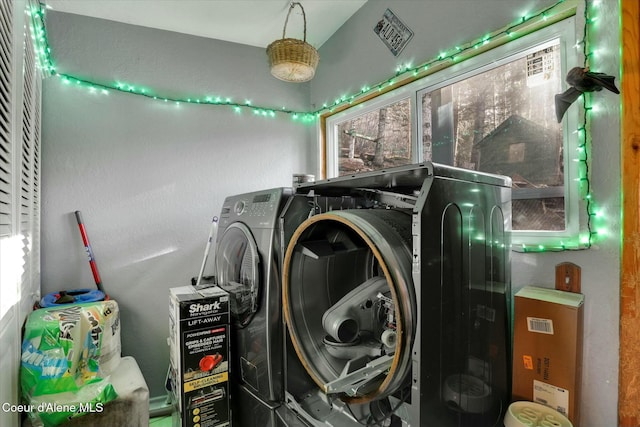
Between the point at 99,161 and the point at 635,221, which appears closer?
the point at 635,221

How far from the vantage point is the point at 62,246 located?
7.60 feet

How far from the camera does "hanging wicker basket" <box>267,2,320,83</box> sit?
221 cm

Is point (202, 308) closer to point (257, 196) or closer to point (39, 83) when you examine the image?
point (257, 196)

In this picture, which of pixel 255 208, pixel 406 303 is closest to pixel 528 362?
pixel 406 303

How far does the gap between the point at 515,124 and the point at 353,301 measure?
1238mm

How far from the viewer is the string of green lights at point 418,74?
1.26m

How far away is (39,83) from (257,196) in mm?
1755

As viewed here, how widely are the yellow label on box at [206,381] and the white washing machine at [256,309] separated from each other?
0.10 m

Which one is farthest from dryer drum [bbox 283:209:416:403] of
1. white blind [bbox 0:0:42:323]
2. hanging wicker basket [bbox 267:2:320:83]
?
hanging wicker basket [bbox 267:2:320:83]

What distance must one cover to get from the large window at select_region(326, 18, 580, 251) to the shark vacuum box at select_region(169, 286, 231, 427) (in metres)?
1.61

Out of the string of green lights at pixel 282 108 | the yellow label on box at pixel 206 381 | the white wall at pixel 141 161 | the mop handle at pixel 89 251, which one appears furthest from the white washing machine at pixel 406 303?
the mop handle at pixel 89 251

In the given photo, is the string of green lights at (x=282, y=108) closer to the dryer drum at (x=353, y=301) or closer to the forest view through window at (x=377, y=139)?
the forest view through window at (x=377, y=139)

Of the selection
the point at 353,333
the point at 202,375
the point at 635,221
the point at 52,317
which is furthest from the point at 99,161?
the point at 635,221

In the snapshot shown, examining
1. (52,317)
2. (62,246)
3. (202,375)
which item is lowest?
(202,375)
